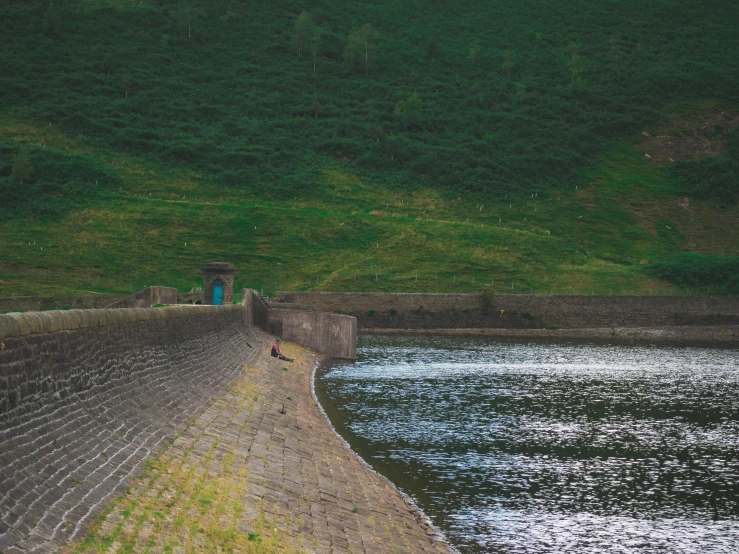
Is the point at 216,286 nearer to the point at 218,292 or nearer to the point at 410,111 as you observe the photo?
the point at 218,292

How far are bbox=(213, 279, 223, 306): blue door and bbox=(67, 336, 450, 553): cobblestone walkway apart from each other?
28274mm

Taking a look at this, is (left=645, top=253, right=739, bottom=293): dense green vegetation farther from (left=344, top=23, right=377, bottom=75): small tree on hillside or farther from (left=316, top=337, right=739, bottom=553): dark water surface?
(left=344, top=23, right=377, bottom=75): small tree on hillside

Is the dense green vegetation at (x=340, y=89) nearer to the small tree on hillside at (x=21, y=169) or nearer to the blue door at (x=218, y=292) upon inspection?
the small tree on hillside at (x=21, y=169)

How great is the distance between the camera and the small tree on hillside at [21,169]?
10625 centimetres

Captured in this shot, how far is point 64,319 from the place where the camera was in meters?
13.5

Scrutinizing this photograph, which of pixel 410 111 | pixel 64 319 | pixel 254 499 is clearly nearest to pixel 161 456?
pixel 254 499

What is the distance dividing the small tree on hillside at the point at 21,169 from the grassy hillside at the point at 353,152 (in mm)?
417

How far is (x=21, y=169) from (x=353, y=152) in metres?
49.2

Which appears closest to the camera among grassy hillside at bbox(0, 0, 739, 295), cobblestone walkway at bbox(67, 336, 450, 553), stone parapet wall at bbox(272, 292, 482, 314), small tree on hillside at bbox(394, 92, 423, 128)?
cobblestone walkway at bbox(67, 336, 450, 553)

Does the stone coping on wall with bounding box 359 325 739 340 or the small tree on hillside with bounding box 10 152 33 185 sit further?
the small tree on hillside with bounding box 10 152 33 185

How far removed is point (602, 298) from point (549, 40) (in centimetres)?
12231

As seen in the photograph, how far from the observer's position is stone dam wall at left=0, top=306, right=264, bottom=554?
1029cm

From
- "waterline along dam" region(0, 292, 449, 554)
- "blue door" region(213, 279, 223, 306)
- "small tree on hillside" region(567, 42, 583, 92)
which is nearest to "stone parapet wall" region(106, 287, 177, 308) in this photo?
"blue door" region(213, 279, 223, 306)

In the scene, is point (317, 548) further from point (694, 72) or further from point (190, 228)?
point (694, 72)
